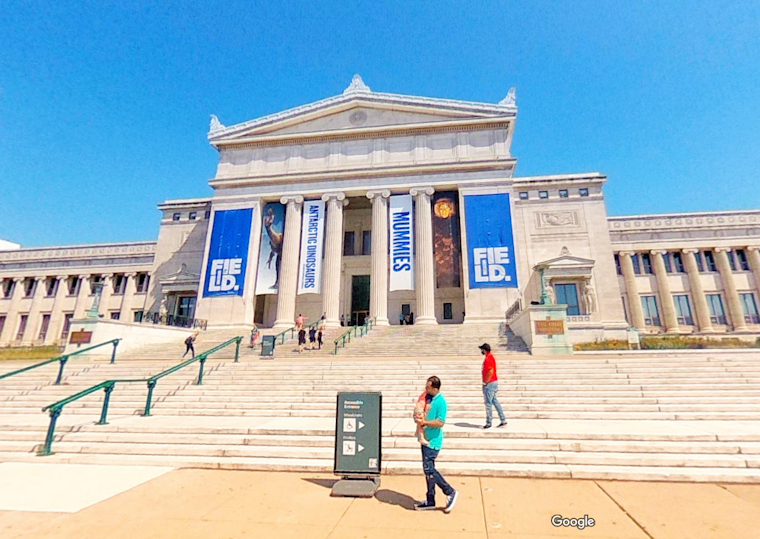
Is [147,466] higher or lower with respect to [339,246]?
lower

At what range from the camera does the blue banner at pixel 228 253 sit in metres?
29.4

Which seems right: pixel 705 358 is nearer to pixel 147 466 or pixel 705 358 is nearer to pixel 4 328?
pixel 147 466

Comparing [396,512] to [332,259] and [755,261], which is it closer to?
[332,259]

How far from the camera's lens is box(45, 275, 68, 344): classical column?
40031mm

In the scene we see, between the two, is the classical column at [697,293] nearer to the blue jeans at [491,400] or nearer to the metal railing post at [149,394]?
the blue jeans at [491,400]

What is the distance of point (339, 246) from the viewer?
3009 centimetres

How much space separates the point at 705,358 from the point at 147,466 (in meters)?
16.4

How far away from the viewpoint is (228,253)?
1187 inches

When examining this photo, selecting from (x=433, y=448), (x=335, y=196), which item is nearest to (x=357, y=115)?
(x=335, y=196)

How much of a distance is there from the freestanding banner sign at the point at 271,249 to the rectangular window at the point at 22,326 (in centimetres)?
3301

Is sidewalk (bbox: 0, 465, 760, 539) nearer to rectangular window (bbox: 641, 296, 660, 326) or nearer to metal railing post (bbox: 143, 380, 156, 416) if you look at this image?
metal railing post (bbox: 143, 380, 156, 416)

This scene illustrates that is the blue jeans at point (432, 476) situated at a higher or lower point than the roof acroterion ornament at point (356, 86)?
lower

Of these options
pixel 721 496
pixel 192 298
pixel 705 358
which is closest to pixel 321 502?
pixel 721 496

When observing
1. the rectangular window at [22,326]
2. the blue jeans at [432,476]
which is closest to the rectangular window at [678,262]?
Answer: the blue jeans at [432,476]
